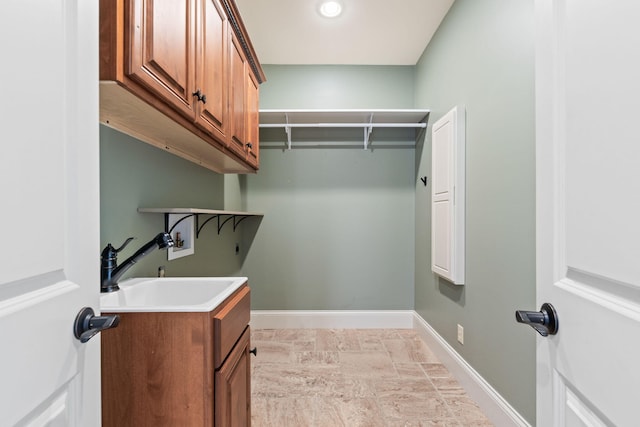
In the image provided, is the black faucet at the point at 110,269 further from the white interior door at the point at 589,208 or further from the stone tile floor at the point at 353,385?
the white interior door at the point at 589,208

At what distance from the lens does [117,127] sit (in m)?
1.21

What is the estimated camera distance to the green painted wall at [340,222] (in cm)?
319

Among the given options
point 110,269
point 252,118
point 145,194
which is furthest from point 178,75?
point 252,118

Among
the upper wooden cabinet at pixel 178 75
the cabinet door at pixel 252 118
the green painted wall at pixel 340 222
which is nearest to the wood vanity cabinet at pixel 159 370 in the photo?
the upper wooden cabinet at pixel 178 75

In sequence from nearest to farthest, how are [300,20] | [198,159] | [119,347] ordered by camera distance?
1. [119,347]
2. [198,159]
3. [300,20]

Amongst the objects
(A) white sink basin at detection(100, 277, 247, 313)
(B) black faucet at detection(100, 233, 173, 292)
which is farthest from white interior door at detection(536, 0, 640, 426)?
(B) black faucet at detection(100, 233, 173, 292)

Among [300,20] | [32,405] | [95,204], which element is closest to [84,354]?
[32,405]

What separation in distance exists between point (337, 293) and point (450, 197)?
5.16ft

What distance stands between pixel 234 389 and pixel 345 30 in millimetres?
2680

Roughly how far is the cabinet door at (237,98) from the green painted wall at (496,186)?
4.83 feet

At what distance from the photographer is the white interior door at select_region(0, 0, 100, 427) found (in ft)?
1.44

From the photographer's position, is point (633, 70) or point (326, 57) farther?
point (326, 57)

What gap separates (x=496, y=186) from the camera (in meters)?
1.72

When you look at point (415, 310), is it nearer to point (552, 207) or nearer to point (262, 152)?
point (262, 152)
